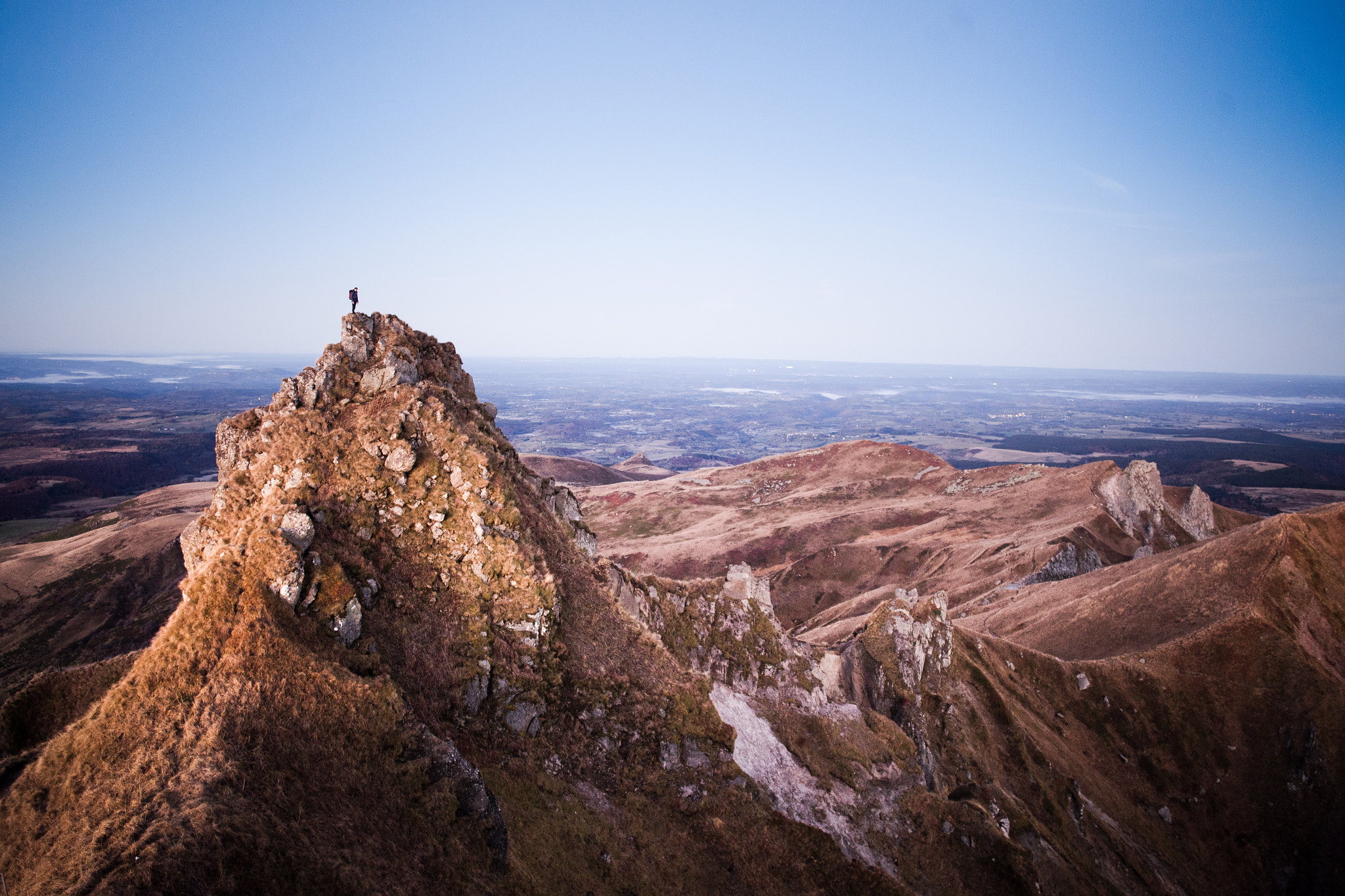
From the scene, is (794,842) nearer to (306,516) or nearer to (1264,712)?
(306,516)

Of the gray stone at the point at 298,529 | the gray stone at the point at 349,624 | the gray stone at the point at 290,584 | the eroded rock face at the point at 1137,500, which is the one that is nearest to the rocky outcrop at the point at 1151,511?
the eroded rock face at the point at 1137,500

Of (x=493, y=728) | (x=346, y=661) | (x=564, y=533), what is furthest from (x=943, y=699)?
(x=346, y=661)

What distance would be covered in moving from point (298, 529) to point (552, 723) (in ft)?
31.9

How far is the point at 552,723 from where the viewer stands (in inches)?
712

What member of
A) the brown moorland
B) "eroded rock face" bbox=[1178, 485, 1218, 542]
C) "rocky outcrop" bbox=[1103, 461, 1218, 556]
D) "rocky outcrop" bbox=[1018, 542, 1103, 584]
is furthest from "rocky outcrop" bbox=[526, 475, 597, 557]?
the brown moorland

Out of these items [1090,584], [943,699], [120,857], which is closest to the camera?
[120,857]

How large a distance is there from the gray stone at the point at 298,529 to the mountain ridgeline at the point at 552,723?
0.09m

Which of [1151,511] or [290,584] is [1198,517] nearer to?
[1151,511]

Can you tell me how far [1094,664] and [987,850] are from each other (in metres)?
35.3

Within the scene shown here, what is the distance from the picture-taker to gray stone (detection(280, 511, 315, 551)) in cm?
1683

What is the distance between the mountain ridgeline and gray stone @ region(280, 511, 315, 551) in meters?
0.09

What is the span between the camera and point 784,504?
399 feet

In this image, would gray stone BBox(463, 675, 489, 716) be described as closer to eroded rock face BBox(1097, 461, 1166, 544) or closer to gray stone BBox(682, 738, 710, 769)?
gray stone BBox(682, 738, 710, 769)

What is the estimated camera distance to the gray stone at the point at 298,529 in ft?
55.2
